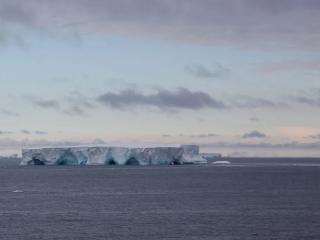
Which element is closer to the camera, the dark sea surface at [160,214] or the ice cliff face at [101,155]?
the dark sea surface at [160,214]

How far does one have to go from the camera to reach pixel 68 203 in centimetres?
5666

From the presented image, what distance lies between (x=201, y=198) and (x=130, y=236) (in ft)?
85.8

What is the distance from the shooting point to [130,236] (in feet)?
118

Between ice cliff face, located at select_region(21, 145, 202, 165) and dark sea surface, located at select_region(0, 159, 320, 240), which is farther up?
ice cliff face, located at select_region(21, 145, 202, 165)

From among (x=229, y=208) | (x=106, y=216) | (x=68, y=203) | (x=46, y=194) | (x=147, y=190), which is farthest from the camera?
(x=147, y=190)

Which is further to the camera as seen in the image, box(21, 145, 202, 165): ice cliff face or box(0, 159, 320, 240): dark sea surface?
box(21, 145, 202, 165): ice cliff face

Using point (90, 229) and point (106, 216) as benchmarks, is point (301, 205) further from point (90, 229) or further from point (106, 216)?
point (90, 229)

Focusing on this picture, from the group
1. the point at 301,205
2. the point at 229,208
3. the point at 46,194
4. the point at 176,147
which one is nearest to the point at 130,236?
the point at 229,208

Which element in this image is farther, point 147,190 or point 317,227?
point 147,190

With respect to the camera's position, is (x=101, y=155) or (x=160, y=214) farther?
(x=101, y=155)

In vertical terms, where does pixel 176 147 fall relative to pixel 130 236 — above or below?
above

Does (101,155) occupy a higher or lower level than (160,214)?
higher

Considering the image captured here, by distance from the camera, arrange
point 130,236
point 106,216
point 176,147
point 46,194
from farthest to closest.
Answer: point 176,147 → point 46,194 → point 106,216 → point 130,236

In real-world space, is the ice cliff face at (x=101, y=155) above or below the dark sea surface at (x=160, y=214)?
above
